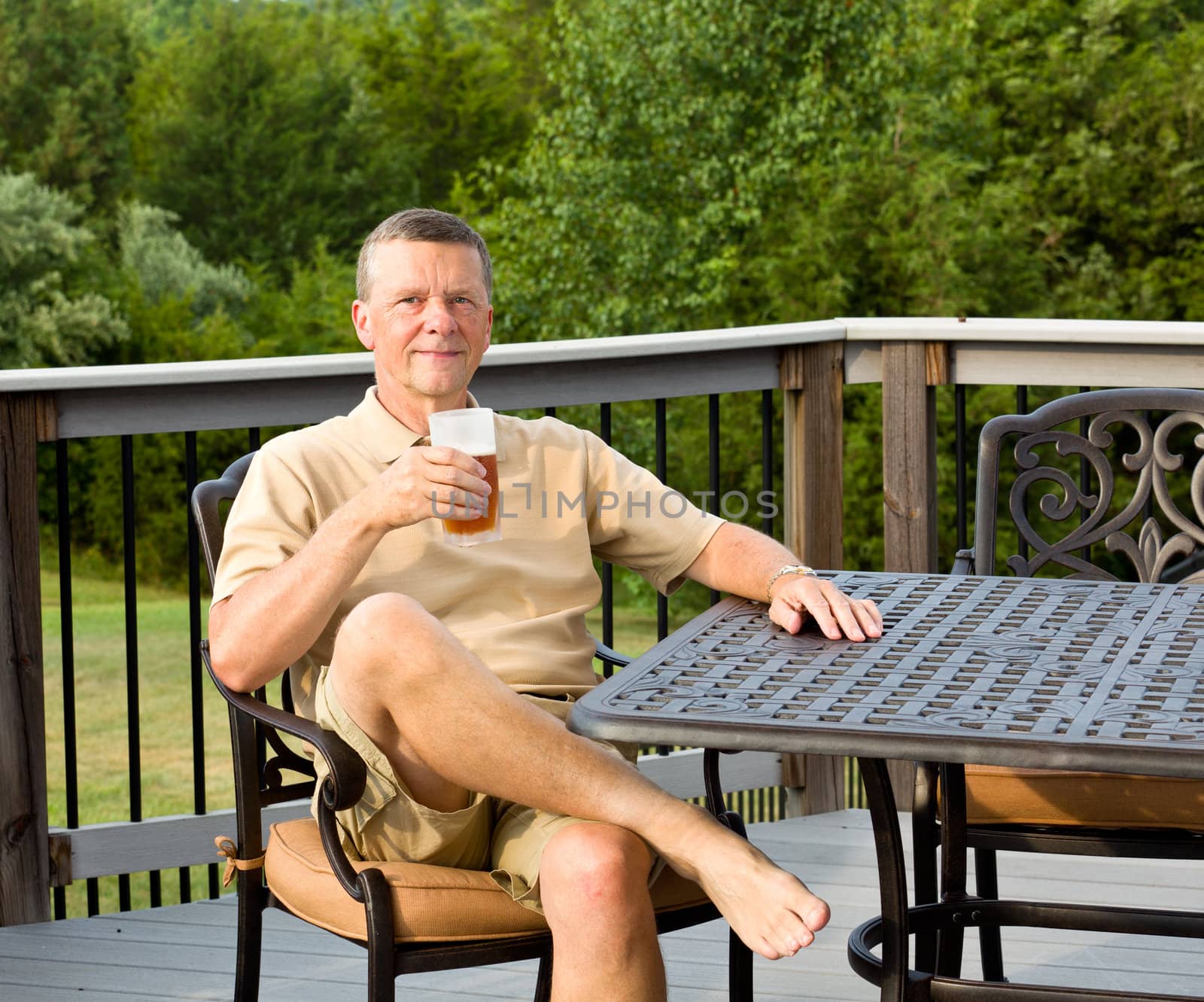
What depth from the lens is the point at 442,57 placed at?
86.2 feet

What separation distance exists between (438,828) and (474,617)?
0.38 m

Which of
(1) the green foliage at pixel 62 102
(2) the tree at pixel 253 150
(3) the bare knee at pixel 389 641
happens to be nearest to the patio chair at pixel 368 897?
(3) the bare knee at pixel 389 641

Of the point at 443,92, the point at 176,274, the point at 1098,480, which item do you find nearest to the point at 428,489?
the point at 1098,480

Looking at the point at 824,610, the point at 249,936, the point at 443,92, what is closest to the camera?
the point at 824,610

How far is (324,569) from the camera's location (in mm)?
1949

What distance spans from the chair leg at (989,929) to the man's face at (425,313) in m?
1.18

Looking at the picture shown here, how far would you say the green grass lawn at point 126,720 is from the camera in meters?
11.7

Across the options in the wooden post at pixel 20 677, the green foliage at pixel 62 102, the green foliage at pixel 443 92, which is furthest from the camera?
the green foliage at pixel 443 92

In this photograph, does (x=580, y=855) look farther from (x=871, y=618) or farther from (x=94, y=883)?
(x=94, y=883)

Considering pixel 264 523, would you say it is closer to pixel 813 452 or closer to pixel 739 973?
pixel 739 973

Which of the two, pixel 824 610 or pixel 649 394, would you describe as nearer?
pixel 824 610

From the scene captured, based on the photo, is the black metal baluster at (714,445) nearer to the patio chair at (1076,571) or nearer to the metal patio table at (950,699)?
the patio chair at (1076,571)

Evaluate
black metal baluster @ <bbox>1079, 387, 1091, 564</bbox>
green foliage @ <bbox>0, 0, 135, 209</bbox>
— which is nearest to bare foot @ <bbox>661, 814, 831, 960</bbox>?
black metal baluster @ <bbox>1079, 387, 1091, 564</bbox>

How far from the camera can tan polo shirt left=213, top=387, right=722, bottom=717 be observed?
2.13m
